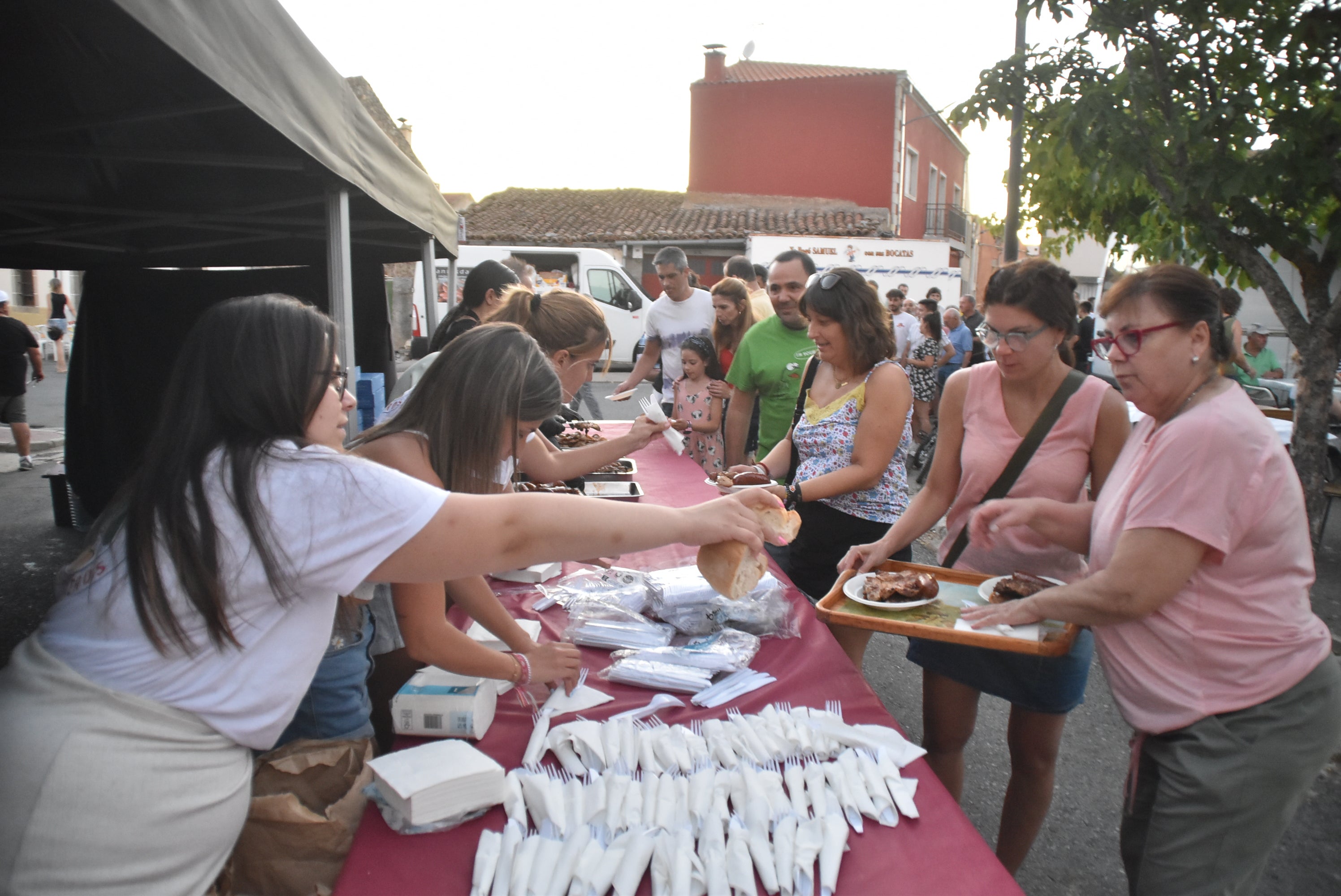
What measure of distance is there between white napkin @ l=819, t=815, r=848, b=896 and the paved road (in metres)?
1.61

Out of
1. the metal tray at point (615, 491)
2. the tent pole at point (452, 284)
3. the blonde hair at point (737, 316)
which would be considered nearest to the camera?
the metal tray at point (615, 491)

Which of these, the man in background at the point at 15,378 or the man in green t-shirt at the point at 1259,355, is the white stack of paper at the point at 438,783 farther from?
the man in green t-shirt at the point at 1259,355

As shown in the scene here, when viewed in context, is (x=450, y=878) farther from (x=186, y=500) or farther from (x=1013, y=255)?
(x=1013, y=255)

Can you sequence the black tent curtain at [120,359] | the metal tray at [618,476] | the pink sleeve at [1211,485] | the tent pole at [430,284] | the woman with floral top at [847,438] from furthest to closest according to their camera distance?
the tent pole at [430,284], the black tent curtain at [120,359], the metal tray at [618,476], the woman with floral top at [847,438], the pink sleeve at [1211,485]

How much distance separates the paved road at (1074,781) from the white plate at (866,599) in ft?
3.87

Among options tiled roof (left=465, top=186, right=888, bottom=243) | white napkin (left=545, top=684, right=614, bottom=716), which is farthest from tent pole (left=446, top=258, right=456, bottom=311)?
tiled roof (left=465, top=186, right=888, bottom=243)

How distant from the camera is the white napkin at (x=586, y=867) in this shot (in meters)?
1.17

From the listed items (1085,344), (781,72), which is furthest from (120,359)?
(781,72)

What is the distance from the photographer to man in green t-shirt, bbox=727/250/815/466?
3.86 m

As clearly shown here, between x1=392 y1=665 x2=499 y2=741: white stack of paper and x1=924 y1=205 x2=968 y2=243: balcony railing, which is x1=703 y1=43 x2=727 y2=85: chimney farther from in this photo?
x1=392 y1=665 x2=499 y2=741: white stack of paper

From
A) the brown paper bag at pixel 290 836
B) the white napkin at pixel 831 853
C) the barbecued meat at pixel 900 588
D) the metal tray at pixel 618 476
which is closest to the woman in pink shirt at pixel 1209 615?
the barbecued meat at pixel 900 588

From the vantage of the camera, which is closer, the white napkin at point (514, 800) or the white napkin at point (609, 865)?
the white napkin at point (609, 865)

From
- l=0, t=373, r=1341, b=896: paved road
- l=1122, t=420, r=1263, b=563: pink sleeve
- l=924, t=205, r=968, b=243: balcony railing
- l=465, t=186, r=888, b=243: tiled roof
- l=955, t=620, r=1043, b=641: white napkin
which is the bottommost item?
l=0, t=373, r=1341, b=896: paved road

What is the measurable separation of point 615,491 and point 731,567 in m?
1.90
